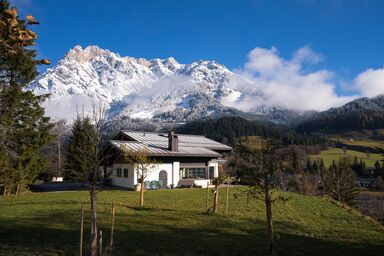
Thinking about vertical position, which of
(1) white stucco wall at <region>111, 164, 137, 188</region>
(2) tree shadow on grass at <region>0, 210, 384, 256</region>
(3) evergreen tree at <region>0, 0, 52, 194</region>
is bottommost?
(2) tree shadow on grass at <region>0, 210, 384, 256</region>

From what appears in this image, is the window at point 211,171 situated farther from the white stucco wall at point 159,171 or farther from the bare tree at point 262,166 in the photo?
the bare tree at point 262,166

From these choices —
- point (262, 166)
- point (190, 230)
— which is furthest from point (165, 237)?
point (262, 166)

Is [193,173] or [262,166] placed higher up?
[262,166]

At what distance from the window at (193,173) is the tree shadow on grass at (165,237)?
73.0 feet

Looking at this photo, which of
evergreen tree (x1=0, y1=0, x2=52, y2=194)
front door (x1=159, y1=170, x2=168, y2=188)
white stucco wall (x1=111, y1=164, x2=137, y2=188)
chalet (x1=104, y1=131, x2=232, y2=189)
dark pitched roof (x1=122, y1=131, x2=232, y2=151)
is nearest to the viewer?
evergreen tree (x1=0, y1=0, x2=52, y2=194)

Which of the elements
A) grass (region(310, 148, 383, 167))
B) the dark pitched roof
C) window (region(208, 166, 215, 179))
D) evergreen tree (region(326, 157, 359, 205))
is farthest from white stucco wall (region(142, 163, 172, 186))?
grass (region(310, 148, 383, 167))

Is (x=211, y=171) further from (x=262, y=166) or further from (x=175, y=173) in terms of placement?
(x=262, y=166)

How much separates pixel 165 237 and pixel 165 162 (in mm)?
25300

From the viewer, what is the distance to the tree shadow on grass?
40.0 ft

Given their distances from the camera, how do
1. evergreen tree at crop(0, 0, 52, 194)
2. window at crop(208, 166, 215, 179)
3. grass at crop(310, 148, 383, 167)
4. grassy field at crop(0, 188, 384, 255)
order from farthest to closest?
grass at crop(310, 148, 383, 167) < window at crop(208, 166, 215, 179) < evergreen tree at crop(0, 0, 52, 194) < grassy field at crop(0, 188, 384, 255)

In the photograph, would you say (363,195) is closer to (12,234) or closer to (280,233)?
(280,233)

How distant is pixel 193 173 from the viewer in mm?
42562

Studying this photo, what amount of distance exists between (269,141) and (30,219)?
489 inches

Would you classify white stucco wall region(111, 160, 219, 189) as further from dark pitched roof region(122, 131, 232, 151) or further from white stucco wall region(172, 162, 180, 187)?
dark pitched roof region(122, 131, 232, 151)
